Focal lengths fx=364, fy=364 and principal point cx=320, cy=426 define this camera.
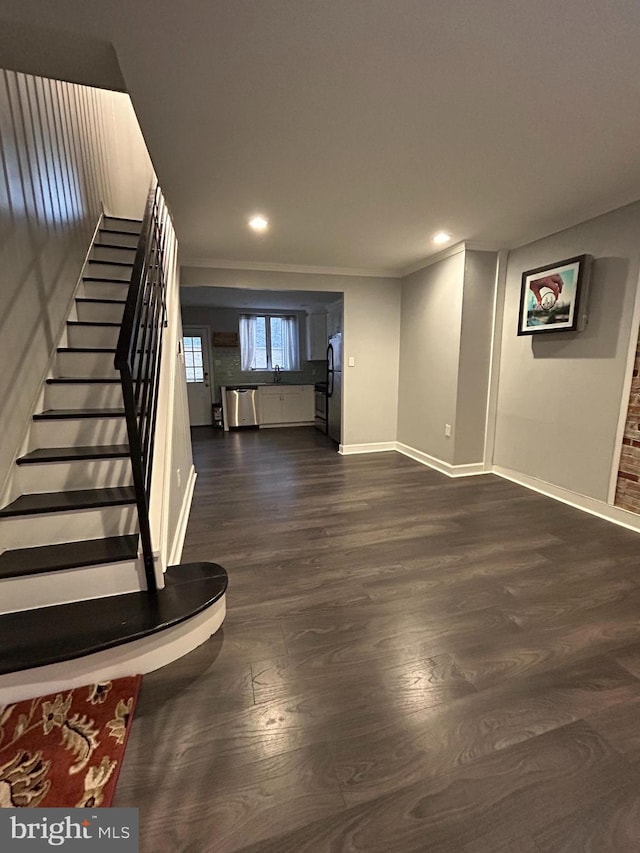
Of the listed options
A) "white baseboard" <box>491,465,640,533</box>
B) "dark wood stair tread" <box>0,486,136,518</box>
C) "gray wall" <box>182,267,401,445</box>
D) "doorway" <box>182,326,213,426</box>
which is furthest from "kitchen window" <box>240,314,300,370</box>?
"dark wood stair tread" <box>0,486,136,518</box>

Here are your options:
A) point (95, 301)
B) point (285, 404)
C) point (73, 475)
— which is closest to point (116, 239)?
point (95, 301)

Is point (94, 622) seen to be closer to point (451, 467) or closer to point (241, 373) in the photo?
point (451, 467)

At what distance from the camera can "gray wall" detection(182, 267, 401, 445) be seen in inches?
180

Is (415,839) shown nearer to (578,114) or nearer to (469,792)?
(469,792)

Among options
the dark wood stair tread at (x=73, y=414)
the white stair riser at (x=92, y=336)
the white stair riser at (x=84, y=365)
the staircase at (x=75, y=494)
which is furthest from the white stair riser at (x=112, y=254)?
the dark wood stair tread at (x=73, y=414)

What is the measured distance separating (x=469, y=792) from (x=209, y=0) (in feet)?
8.32

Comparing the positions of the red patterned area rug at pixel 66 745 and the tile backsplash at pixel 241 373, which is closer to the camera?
the red patterned area rug at pixel 66 745

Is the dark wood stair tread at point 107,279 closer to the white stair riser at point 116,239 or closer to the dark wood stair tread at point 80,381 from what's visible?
the white stair riser at point 116,239

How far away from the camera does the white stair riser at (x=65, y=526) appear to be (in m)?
1.59

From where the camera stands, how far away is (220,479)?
12.8 ft

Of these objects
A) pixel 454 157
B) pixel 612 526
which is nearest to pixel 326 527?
pixel 612 526

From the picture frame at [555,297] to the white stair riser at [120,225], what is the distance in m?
3.76

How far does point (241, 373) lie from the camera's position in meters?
7.47

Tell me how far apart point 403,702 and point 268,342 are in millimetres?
6848
